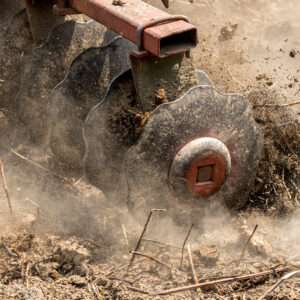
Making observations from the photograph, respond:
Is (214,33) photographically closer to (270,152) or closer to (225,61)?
(225,61)

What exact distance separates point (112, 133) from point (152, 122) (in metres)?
0.45

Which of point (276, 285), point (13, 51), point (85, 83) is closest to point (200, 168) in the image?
point (276, 285)

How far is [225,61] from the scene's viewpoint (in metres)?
5.65

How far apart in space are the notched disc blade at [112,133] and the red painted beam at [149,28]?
0.36m

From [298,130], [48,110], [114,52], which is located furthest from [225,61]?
[48,110]

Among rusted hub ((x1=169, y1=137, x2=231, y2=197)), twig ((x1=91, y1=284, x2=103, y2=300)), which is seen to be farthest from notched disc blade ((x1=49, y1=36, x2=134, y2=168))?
twig ((x1=91, y1=284, x2=103, y2=300))

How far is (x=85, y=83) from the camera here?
3953 millimetres

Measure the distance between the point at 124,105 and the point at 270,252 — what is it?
63.5 inches

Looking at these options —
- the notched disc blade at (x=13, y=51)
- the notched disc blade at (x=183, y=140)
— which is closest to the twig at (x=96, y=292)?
the notched disc blade at (x=183, y=140)

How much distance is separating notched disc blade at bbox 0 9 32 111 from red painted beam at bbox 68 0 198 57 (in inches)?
47.2

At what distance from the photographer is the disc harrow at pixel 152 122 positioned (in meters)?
3.09

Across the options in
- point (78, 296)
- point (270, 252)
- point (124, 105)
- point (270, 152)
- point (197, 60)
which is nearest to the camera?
point (78, 296)

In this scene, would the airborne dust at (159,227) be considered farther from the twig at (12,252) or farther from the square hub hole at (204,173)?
the square hub hole at (204,173)

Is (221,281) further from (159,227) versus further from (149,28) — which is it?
(149,28)
